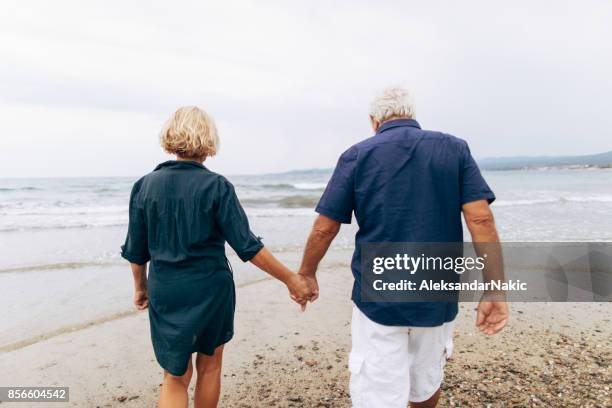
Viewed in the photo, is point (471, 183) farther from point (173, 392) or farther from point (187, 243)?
point (173, 392)

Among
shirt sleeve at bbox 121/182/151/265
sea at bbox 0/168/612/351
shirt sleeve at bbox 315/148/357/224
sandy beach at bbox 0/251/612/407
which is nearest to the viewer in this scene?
shirt sleeve at bbox 315/148/357/224

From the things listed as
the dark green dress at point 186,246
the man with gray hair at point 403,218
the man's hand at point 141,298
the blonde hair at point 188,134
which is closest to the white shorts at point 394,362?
the man with gray hair at point 403,218

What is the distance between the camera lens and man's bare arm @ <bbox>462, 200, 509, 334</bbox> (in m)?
2.07

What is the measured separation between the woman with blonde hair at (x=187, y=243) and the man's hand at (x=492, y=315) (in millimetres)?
1199

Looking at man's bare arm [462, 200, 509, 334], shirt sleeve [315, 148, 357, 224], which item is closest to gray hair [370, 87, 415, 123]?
shirt sleeve [315, 148, 357, 224]

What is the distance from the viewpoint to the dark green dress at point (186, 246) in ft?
7.23

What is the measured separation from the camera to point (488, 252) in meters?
2.12

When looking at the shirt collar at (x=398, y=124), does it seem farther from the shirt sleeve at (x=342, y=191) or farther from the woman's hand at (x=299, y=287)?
the woman's hand at (x=299, y=287)

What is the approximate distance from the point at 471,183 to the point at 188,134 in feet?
5.05

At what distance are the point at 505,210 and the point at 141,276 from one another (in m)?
17.4

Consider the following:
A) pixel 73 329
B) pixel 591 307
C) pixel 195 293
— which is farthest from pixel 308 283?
pixel 591 307

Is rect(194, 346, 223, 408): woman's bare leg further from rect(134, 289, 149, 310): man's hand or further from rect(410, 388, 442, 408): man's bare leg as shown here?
rect(410, 388, 442, 408): man's bare leg

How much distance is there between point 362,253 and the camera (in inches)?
88.6

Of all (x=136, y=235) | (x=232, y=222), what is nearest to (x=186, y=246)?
(x=232, y=222)
